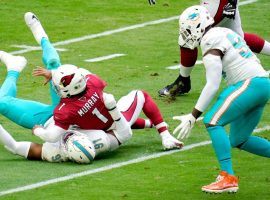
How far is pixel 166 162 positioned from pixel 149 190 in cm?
91

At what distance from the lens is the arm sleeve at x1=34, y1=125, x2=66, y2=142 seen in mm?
10758

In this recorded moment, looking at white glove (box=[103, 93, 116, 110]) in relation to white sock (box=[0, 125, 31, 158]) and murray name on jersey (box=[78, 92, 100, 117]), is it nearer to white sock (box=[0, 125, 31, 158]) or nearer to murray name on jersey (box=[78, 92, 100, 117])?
murray name on jersey (box=[78, 92, 100, 117])

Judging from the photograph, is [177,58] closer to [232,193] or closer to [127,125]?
[127,125]

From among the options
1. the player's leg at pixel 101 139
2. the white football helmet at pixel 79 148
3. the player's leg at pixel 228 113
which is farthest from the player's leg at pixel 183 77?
the player's leg at pixel 228 113

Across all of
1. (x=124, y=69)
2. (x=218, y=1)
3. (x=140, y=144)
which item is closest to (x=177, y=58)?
(x=124, y=69)

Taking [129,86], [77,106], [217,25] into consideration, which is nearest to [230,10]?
[217,25]

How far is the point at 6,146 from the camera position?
36.9 ft

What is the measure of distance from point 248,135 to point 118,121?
1428 millimetres

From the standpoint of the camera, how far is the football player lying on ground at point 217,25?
13.1 metres

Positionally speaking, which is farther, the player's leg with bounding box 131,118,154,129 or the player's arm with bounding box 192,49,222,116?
the player's leg with bounding box 131,118,154,129

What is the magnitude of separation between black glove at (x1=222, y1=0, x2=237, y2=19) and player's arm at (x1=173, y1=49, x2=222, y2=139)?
3248 millimetres

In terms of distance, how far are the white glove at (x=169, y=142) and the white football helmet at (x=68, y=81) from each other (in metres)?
0.99

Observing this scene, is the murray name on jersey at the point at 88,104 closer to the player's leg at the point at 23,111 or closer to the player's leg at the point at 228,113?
the player's leg at the point at 23,111

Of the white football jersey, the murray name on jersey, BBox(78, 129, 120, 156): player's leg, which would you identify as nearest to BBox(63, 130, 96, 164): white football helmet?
BBox(78, 129, 120, 156): player's leg
